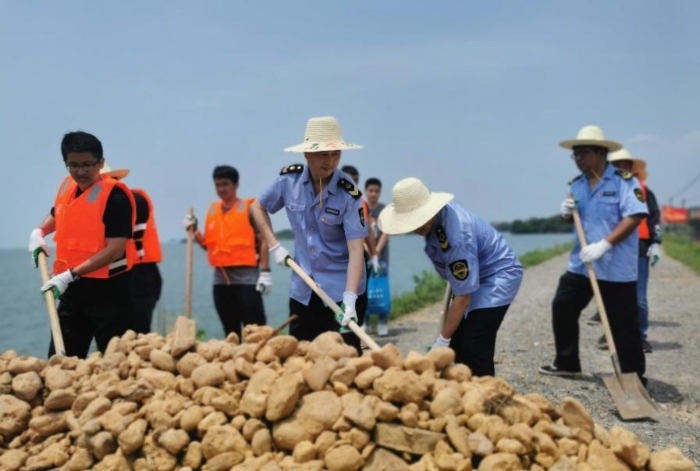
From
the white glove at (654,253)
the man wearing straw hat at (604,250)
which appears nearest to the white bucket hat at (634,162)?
the white glove at (654,253)

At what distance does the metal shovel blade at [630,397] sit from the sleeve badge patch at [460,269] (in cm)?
186

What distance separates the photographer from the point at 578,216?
5723 mm

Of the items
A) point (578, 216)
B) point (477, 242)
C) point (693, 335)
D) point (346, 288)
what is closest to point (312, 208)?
point (346, 288)

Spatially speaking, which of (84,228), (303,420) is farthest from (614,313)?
(84,228)

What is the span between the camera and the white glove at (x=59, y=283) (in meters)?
4.07

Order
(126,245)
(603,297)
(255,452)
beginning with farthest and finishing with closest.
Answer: (603,297) → (126,245) → (255,452)

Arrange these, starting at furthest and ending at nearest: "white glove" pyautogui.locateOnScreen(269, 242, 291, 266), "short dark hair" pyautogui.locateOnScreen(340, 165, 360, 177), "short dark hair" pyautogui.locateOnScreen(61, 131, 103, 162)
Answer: "short dark hair" pyautogui.locateOnScreen(340, 165, 360, 177)
"white glove" pyautogui.locateOnScreen(269, 242, 291, 266)
"short dark hair" pyautogui.locateOnScreen(61, 131, 103, 162)

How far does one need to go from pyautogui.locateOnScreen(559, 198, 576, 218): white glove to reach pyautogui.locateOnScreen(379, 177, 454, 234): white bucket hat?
2290 millimetres

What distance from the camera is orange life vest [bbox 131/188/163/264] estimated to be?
17.7 feet

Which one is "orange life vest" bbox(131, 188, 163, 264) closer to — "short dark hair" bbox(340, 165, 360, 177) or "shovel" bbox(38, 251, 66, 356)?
"shovel" bbox(38, 251, 66, 356)

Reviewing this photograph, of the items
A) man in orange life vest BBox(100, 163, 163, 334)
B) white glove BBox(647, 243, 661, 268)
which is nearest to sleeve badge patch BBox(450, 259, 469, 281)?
man in orange life vest BBox(100, 163, 163, 334)

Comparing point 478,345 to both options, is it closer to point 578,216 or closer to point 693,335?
point 578,216

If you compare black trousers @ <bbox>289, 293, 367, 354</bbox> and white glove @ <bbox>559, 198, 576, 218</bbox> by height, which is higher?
white glove @ <bbox>559, 198, 576, 218</bbox>

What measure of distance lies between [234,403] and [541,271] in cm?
1881
